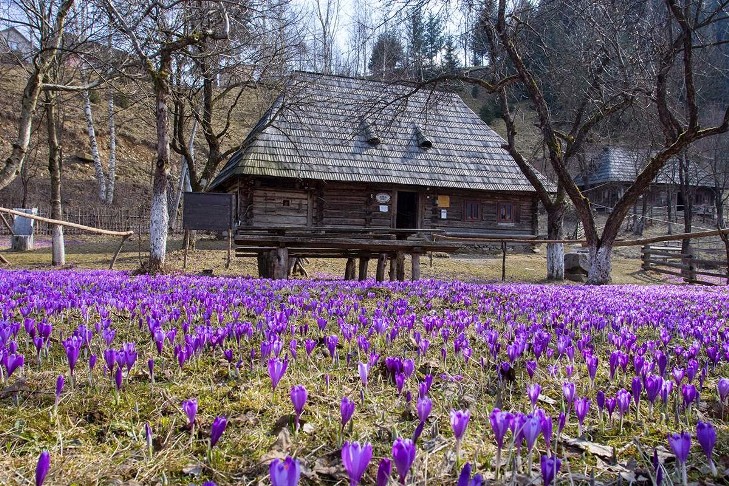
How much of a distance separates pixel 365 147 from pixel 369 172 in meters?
1.84

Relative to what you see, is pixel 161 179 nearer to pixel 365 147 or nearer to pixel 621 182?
pixel 365 147

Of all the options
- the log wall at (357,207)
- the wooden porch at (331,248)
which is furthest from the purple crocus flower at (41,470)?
the log wall at (357,207)

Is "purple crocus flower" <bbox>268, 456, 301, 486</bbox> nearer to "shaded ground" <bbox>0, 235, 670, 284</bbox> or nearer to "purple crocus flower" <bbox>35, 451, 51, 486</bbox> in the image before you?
"purple crocus flower" <bbox>35, 451, 51, 486</bbox>

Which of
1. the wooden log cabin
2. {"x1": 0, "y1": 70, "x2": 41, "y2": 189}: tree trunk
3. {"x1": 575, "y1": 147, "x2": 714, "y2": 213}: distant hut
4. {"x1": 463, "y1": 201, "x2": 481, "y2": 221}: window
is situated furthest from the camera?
{"x1": 575, "y1": 147, "x2": 714, "y2": 213}: distant hut

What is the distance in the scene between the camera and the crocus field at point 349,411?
1569 mm

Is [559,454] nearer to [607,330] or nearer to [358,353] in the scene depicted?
[358,353]

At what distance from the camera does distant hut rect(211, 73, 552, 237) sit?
22.8m

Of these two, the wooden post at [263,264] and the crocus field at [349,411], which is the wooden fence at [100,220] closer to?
the wooden post at [263,264]

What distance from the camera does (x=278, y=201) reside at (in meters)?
23.6

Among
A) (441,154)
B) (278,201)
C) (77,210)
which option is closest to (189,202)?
(278,201)

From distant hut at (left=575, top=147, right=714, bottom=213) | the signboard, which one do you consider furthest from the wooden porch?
distant hut at (left=575, top=147, right=714, bottom=213)

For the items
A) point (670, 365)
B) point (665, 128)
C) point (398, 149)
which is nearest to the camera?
point (670, 365)

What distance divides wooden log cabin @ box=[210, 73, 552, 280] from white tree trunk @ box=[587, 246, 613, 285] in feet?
28.2

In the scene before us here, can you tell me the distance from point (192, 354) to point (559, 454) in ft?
6.19
